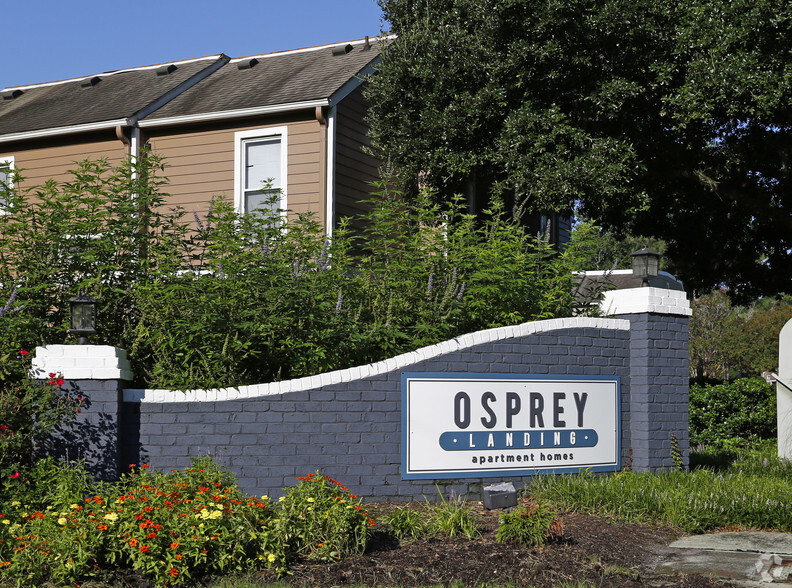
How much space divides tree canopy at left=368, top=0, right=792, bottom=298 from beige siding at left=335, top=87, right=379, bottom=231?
442mm

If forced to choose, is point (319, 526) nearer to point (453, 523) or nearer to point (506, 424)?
point (453, 523)

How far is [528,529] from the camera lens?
6590 mm

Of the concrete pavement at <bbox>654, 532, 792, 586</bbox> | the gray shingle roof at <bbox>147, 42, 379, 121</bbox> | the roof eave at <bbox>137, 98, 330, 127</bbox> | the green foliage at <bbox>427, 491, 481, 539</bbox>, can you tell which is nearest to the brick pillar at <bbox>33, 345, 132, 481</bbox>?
the green foliage at <bbox>427, 491, 481, 539</bbox>

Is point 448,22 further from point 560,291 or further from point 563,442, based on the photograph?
point 563,442

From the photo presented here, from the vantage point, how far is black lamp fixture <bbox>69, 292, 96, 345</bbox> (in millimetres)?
7512

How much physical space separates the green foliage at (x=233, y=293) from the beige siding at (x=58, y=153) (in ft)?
23.4

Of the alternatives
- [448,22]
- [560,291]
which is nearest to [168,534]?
[560,291]

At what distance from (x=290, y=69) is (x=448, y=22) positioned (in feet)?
11.7

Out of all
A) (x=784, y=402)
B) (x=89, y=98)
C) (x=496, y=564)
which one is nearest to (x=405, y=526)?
(x=496, y=564)

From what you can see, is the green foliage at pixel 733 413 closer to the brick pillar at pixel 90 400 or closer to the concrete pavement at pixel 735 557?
the concrete pavement at pixel 735 557

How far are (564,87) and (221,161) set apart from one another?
639 centimetres

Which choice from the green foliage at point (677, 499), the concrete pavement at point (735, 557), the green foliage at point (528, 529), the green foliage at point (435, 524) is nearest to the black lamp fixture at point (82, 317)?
Result: the green foliage at point (435, 524)

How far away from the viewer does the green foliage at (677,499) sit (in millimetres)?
7738

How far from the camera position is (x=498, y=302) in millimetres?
9367
